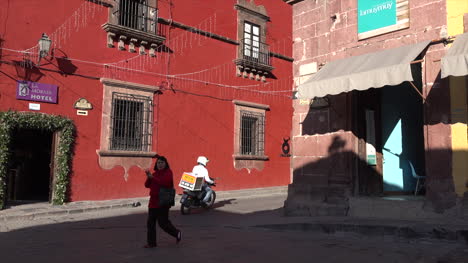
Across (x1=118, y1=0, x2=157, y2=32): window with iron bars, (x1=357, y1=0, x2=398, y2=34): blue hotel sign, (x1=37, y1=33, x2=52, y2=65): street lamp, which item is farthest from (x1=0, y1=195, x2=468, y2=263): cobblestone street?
(x1=118, y1=0, x2=157, y2=32): window with iron bars

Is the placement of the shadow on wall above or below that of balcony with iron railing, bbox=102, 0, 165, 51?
below

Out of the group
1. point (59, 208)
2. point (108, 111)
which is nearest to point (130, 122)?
point (108, 111)

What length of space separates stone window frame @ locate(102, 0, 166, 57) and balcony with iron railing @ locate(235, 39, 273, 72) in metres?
3.61

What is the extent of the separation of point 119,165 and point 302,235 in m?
6.97

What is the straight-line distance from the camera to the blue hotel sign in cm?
764

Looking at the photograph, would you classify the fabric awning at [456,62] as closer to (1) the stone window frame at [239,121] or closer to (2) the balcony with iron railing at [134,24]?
(2) the balcony with iron railing at [134,24]

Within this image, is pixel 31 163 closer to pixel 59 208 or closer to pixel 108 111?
pixel 108 111

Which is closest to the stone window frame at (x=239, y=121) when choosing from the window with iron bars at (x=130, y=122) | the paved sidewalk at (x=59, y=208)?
the paved sidewalk at (x=59, y=208)

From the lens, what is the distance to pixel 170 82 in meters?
13.4

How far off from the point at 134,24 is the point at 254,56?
5.33 m

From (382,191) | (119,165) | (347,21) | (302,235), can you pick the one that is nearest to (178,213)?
(119,165)

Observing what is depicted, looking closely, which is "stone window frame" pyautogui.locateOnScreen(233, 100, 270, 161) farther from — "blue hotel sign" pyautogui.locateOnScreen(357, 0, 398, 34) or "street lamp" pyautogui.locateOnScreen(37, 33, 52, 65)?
"blue hotel sign" pyautogui.locateOnScreen(357, 0, 398, 34)

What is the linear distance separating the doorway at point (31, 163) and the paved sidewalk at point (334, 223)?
2.40 meters

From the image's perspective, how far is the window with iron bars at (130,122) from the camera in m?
12.1
